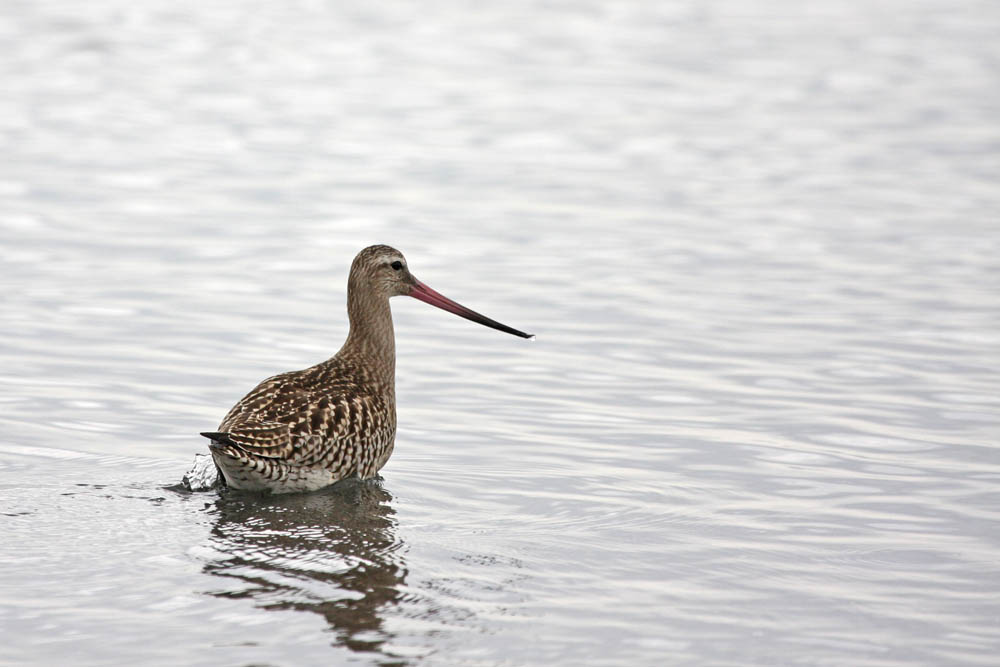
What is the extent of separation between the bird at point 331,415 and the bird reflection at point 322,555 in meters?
0.13

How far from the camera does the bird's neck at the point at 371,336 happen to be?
28.7 ft

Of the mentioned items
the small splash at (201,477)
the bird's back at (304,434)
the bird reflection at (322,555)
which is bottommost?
the bird reflection at (322,555)

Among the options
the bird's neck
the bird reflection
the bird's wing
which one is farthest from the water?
the bird's neck

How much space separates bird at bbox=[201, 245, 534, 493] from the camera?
7.55m

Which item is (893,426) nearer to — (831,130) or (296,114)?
(831,130)

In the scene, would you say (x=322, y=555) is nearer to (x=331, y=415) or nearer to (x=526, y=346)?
(x=331, y=415)

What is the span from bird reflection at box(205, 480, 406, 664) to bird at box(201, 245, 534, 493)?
130 mm

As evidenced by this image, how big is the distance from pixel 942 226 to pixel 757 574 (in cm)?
741

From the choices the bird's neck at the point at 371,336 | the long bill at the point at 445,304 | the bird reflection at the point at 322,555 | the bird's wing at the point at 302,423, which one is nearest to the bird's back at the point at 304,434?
the bird's wing at the point at 302,423

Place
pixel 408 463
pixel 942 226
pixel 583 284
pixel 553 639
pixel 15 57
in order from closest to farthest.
A: 1. pixel 553 639
2. pixel 408 463
3. pixel 583 284
4. pixel 942 226
5. pixel 15 57

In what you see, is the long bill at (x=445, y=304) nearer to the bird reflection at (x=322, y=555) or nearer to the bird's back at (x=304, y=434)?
the bird's back at (x=304, y=434)

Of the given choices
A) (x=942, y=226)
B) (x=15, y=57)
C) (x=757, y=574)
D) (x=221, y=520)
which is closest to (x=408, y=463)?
(x=221, y=520)

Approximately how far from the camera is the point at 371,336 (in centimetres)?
886

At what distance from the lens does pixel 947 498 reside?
805 cm
